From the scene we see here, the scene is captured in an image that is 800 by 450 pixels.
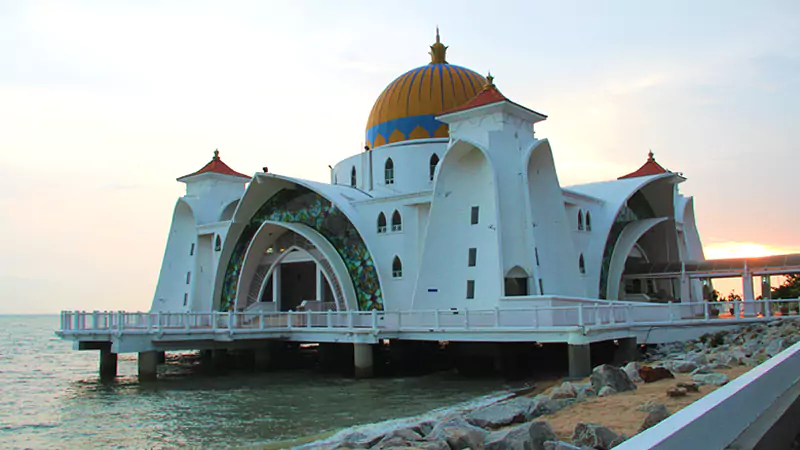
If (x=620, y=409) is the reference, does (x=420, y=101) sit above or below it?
above

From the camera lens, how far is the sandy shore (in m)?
8.87

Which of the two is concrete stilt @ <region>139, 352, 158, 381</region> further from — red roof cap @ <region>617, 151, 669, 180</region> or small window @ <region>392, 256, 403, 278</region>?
red roof cap @ <region>617, 151, 669, 180</region>

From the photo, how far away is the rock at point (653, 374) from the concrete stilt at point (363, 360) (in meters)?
10.9

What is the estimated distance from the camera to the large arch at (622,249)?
95.7 ft

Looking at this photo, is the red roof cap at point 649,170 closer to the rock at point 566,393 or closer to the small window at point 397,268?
the small window at point 397,268

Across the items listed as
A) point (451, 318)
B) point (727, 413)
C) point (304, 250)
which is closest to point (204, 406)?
point (451, 318)

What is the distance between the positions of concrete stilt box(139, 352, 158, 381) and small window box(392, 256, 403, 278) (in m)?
9.06

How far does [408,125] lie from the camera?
31.6m

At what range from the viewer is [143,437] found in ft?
45.9

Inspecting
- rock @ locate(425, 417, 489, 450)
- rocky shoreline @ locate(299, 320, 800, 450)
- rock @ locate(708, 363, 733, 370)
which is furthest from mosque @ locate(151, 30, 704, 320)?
rock @ locate(425, 417, 489, 450)

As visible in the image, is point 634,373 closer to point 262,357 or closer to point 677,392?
point 677,392

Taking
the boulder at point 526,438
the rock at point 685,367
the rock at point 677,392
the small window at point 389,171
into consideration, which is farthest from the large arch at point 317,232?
the boulder at point 526,438

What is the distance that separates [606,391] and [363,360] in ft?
37.6

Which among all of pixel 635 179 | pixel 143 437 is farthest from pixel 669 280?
pixel 143 437
